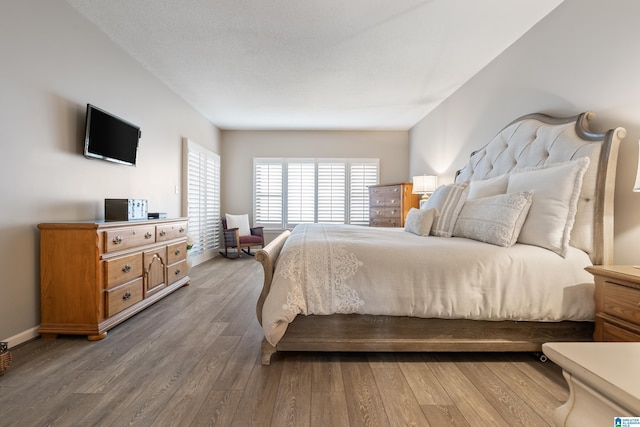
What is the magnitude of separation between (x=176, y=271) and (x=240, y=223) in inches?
92.8

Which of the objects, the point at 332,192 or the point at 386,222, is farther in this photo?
the point at 332,192

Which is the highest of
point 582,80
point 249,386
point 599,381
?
point 582,80

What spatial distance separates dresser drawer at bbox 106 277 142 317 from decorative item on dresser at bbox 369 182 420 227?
3.84 m

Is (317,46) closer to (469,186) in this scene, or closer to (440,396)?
(469,186)

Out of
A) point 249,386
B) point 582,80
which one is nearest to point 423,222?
point 582,80

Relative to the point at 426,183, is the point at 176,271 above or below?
below

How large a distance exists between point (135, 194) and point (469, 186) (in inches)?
139

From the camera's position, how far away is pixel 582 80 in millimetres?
2156

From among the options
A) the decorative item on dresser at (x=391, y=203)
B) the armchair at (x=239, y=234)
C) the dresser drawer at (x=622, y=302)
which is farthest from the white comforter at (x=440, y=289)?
the armchair at (x=239, y=234)

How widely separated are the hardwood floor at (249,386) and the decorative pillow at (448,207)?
1.01 m

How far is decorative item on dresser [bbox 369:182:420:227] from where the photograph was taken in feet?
16.2

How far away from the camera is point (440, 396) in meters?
1.48

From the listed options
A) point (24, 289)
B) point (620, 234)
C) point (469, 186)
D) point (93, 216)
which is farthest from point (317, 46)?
point (24, 289)

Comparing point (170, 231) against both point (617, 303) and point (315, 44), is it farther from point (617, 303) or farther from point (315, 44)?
point (617, 303)
